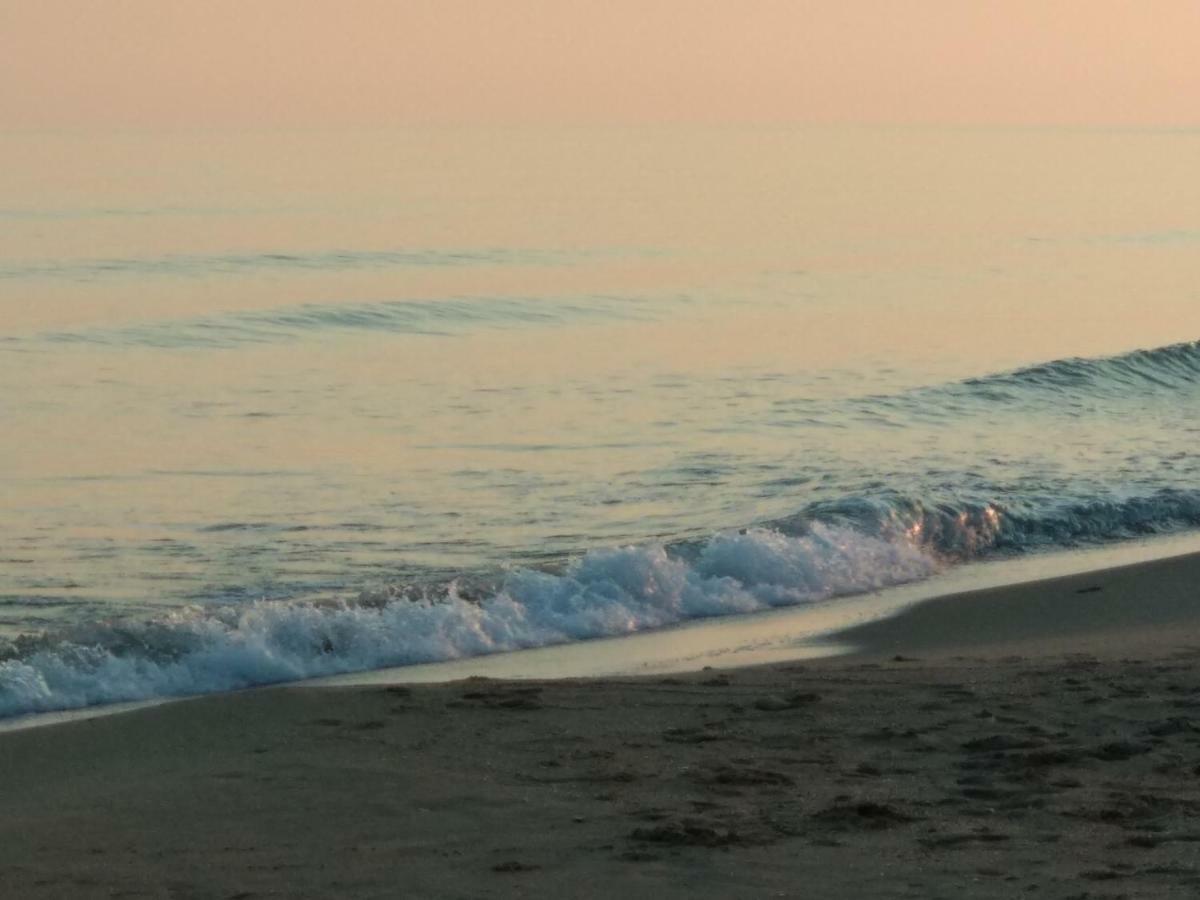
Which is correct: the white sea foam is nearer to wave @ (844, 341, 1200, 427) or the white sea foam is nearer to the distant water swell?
wave @ (844, 341, 1200, 427)

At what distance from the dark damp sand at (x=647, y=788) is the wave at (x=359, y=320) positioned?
53.4 ft

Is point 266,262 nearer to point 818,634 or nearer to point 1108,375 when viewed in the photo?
point 1108,375

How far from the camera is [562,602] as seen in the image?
11.2 meters

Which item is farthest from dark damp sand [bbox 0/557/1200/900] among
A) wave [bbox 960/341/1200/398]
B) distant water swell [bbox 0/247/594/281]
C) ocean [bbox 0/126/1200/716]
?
distant water swell [bbox 0/247/594/281]

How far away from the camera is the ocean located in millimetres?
11172

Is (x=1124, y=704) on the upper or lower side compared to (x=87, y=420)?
lower

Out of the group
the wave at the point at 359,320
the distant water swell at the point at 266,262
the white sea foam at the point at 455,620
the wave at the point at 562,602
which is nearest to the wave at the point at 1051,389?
the wave at the point at 562,602

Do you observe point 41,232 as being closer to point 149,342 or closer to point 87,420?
point 149,342

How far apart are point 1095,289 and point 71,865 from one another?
3045 cm

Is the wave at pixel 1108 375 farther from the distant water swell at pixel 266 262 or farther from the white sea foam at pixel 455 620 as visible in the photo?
the distant water swell at pixel 266 262

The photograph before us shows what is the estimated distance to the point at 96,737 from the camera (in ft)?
Answer: 26.0

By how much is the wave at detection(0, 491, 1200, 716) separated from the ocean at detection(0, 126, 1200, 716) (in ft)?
0.09

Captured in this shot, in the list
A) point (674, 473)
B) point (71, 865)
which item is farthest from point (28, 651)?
point (674, 473)

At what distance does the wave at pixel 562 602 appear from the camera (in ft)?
31.1
